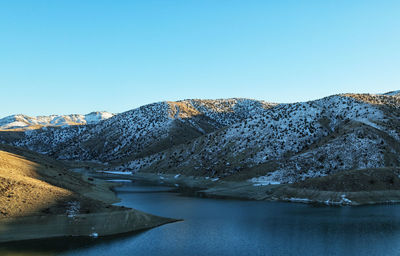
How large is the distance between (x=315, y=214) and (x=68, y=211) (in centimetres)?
4991

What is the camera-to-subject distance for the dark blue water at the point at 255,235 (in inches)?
1800

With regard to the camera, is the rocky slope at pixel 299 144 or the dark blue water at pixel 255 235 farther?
the rocky slope at pixel 299 144

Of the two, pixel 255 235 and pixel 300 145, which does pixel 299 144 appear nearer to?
pixel 300 145

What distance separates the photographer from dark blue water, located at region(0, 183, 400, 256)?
150 feet

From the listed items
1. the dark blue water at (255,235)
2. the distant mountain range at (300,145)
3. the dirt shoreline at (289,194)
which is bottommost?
the dark blue water at (255,235)

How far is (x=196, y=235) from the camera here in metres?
53.4

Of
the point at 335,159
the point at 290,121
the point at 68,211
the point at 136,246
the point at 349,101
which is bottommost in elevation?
the point at 136,246

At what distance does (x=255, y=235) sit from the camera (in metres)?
54.1

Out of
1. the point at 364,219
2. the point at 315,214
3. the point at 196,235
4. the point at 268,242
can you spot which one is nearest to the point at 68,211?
the point at 196,235

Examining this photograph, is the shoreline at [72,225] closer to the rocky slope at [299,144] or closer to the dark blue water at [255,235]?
the dark blue water at [255,235]

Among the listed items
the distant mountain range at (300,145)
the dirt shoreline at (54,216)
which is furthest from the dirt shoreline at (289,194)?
the dirt shoreline at (54,216)

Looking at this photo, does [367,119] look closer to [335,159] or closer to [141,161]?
[335,159]

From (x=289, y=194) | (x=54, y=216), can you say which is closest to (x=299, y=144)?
(x=289, y=194)

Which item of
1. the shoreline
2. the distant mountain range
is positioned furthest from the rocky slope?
the shoreline
